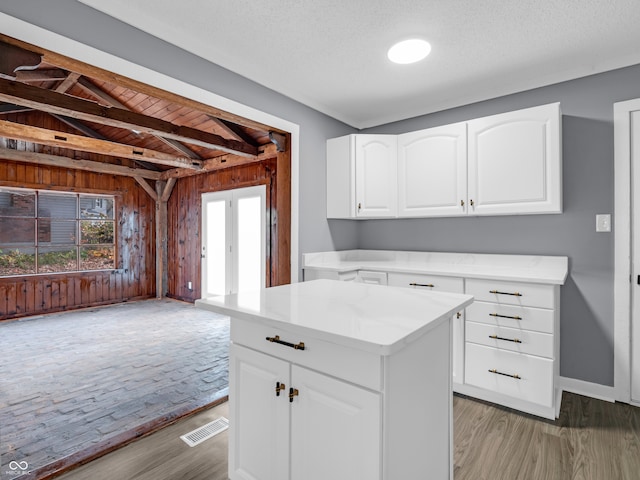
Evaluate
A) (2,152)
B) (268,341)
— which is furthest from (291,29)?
(2,152)

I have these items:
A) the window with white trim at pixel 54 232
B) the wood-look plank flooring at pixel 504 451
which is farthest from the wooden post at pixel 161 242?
the wood-look plank flooring at pixel 504 451

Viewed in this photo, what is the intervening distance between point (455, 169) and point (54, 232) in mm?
5881

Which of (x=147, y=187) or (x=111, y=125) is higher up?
(x=111, y=125)

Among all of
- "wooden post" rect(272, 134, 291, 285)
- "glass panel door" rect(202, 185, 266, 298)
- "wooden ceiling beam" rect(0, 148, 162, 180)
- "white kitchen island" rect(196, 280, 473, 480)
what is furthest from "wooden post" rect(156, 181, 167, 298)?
"white kitchen island" rect(196, 280, 473, 480)

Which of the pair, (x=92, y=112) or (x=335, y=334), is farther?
(x=92, y=112)

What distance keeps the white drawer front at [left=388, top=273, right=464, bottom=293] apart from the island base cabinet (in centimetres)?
163

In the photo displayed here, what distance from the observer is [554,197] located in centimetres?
239

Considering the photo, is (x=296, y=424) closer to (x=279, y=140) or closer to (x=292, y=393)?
(x=292, y=393)

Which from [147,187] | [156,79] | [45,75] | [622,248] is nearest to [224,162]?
[147,187]

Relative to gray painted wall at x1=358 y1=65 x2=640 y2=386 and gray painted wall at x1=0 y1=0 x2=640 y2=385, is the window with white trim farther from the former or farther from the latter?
gray painted wall at x1=358 y1=65 x2=640 y2=386

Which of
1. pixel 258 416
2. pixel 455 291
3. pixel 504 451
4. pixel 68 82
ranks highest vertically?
pixel 68 82

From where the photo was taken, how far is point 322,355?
3.76 feet

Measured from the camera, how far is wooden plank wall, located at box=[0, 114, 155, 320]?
16.5 ft

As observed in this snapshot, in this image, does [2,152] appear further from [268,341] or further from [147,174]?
[268,341]
